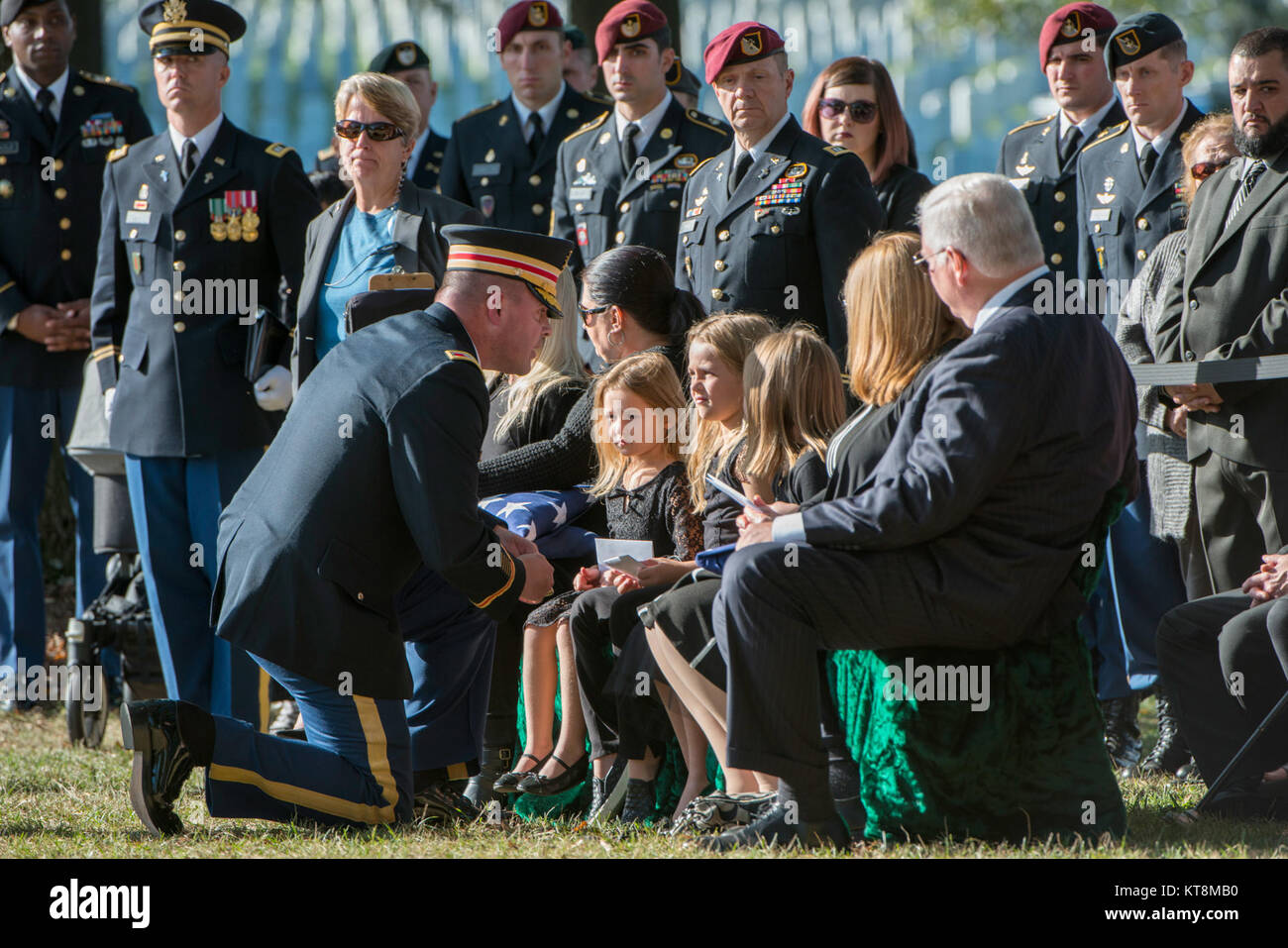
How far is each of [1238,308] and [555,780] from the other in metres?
2.49

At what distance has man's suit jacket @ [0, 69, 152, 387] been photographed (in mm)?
6949

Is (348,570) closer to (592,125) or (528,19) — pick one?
(592,125)

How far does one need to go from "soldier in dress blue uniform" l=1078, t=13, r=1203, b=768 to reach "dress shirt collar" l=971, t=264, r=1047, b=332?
1.92 metres

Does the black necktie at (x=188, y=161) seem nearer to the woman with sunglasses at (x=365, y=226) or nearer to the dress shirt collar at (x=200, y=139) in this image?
the dress shirt collar at (x=200, y=139)

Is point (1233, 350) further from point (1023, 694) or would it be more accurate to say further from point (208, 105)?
point (208, 105)

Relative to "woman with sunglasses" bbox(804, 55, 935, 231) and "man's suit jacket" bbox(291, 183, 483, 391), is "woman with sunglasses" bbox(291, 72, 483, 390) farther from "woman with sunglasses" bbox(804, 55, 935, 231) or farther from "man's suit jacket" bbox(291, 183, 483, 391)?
"woman with sunglasses" bbox(804, 55, 935, 231)

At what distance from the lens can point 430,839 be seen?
13.5 feet

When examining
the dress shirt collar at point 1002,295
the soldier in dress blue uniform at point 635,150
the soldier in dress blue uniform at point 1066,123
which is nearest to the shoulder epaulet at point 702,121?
the soldier in dress blue uniform at point 635,150

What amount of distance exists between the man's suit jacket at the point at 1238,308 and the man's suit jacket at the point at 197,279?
10.3ft

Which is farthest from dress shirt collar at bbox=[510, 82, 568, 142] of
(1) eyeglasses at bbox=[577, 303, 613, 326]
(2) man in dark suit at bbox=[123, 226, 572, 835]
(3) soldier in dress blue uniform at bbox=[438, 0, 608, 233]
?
(2) man in dark suit at bbox=[123, 226, 572, 835]

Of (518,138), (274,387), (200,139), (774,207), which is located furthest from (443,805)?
(518,138)

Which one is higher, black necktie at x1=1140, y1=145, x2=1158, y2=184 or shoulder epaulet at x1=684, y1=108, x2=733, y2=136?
shoulder epaulet at x1=684, y1=108, x2=733, y2=136

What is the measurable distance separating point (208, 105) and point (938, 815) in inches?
152

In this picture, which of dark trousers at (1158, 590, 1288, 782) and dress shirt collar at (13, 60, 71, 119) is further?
dress shirt collar at (13, 60, 71, 119)
